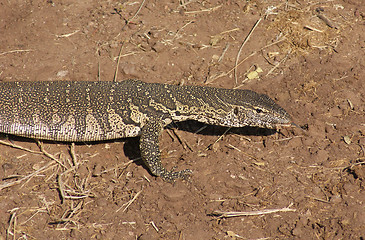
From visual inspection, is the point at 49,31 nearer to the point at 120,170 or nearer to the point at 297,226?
the point at 120,170

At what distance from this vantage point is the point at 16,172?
736 centimetres

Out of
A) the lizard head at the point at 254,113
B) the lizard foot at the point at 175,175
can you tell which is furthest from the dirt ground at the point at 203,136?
the lizard head at the point at 254,113

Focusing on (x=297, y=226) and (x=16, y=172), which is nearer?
(x=297, y=226)

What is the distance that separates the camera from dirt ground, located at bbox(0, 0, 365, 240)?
654cm

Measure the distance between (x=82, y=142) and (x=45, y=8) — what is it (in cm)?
420

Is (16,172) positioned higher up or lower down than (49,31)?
lower down

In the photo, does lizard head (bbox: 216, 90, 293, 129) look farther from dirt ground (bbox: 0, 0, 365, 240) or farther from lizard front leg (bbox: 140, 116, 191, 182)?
lizard front leg (bbox: 140, 116, 191, 182)

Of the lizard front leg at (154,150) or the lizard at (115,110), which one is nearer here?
the lizard front leg at (154,150)

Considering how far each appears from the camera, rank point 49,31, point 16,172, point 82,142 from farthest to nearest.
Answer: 1. point 49,31
2. point 82,142
3. point 16,172

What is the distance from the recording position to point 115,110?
7.46m

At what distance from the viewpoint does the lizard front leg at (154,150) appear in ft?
23.6

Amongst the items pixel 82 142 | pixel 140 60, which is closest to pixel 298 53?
pixel 140 60

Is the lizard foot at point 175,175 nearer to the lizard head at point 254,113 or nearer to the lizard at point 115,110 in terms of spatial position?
the lizard at point 115,110

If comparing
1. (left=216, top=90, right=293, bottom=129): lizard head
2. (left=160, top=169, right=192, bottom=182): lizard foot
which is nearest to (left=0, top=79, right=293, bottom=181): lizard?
(left=216, top=90, right=293, bottom=129): lizard head
